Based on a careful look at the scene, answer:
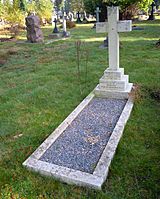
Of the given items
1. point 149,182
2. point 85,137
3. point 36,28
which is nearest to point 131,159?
point 149,182

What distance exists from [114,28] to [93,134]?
8.27ft

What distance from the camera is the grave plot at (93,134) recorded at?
10.0 ft

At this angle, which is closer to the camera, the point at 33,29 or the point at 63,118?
the point at 63,118

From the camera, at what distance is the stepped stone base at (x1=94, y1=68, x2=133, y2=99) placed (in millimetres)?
5324

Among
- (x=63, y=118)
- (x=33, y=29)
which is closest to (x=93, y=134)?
(x=63, y=118)

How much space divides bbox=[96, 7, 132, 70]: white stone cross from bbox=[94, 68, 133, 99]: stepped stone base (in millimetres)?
168

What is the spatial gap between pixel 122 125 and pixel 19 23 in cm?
2001

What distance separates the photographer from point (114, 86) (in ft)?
17.7

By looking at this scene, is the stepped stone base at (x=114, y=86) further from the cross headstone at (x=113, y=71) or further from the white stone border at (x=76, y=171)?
the white stone border at (x=76, y=171)

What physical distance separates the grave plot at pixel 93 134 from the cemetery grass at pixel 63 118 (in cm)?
12

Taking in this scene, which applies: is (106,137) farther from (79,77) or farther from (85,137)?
(79,77)

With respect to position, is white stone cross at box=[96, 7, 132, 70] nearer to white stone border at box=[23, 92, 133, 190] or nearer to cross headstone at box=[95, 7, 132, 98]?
cross headstone at box=[95, 7, 132, 98]

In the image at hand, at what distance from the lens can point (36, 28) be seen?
14117 millimetres

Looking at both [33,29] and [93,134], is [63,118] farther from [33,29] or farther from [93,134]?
[33,29]
